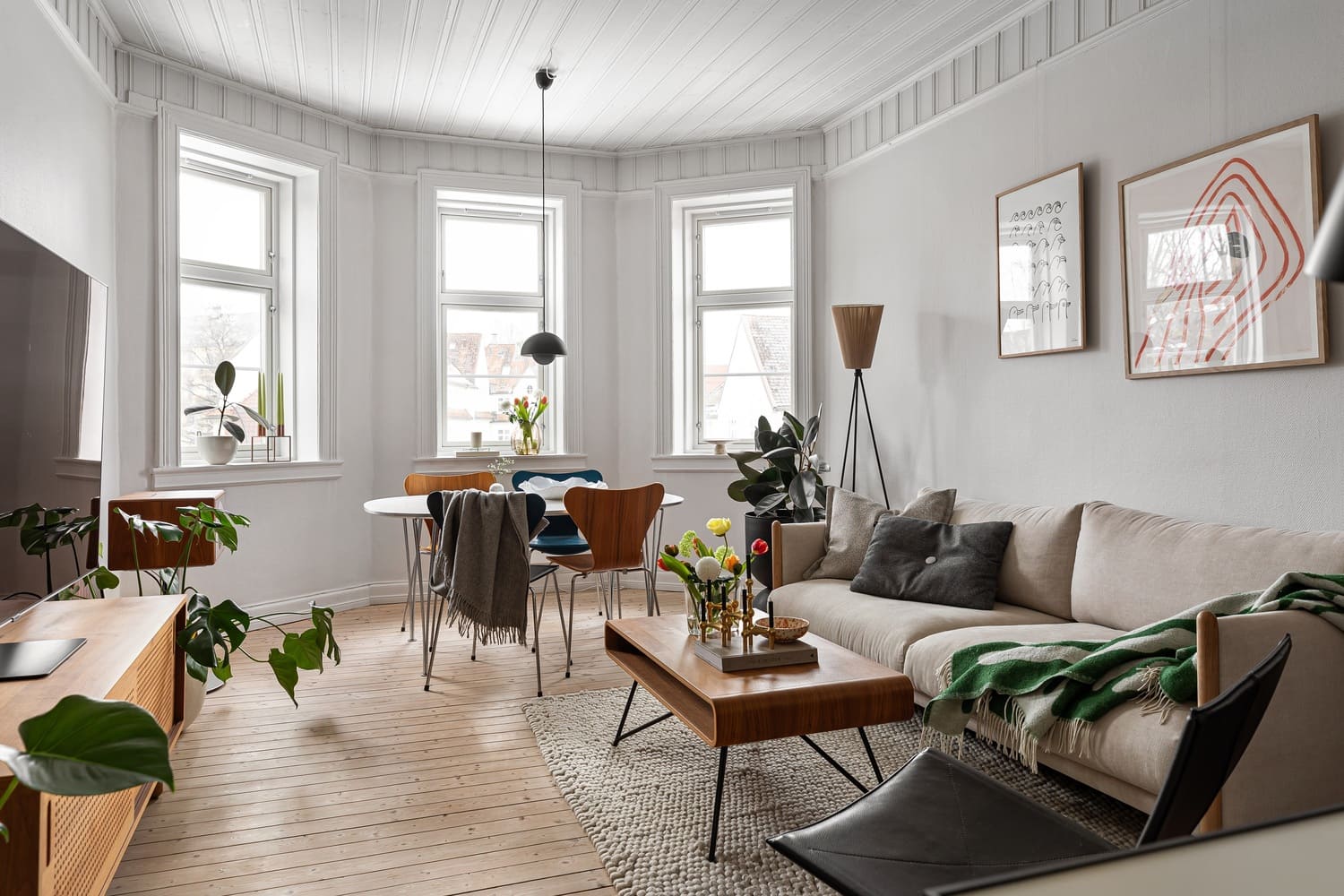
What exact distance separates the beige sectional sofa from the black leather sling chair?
51 centimetres

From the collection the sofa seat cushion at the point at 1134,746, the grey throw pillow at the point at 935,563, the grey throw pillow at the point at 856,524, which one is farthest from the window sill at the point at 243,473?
the sofa seat cushion at the point at 1134,746

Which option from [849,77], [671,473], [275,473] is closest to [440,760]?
[275,473]

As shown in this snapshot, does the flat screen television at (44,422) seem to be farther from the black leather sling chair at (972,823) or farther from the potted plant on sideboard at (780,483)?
the potted plant on sideboard at (780,483)

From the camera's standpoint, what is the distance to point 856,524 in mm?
3871

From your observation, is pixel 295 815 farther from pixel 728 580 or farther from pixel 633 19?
pixel 633 19

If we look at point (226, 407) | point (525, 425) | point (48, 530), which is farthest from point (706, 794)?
point (226, 407)

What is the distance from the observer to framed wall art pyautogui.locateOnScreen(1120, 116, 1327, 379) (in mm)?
2609

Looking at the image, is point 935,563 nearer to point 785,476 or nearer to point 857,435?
point 785,476

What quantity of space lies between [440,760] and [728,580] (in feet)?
3.77

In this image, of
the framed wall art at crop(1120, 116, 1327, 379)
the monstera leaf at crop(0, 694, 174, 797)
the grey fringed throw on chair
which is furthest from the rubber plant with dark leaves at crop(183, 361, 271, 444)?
the framed wall art at crop(1120, 116, 1327, 379)

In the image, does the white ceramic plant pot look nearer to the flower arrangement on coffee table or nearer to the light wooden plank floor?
the light wooden plank floor

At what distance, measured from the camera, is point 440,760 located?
112 inches

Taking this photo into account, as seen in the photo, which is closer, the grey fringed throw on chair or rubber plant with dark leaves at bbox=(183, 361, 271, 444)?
the grey fringed throw on chair

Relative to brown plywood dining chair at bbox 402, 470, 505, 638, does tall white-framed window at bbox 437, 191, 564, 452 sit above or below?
above
